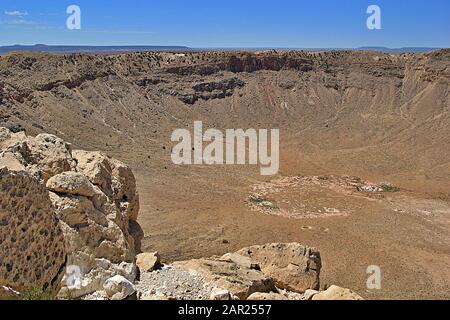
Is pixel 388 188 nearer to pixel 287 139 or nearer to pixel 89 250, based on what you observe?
pixel 287 139

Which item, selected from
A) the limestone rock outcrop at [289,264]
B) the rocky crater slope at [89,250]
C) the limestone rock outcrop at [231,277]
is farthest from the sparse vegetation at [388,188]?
the limestone rock outcrop at [231,277]

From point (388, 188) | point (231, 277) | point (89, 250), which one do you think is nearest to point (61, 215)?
point (89, 250)

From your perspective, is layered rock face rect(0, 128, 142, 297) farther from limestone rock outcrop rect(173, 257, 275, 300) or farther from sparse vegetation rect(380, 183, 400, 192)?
sparse vegetation rect(380, 183, 400, 192)

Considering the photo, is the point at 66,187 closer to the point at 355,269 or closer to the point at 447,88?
the point at 355,269

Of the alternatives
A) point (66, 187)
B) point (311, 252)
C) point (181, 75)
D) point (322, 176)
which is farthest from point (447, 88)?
point (66, 187)

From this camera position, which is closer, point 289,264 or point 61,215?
point 61,215

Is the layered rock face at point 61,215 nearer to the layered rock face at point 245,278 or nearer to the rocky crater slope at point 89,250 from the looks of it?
the rocky crater slope at point 89,250
